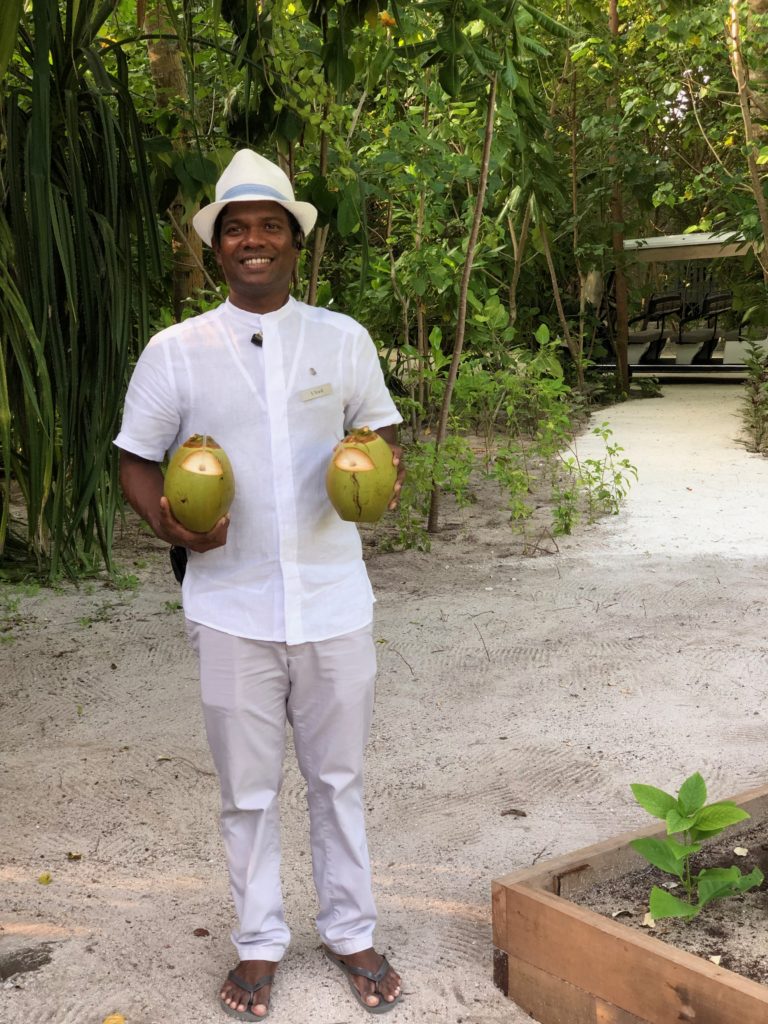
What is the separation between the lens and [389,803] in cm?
333

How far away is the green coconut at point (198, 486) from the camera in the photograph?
1987 mm

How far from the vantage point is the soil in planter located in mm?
2178

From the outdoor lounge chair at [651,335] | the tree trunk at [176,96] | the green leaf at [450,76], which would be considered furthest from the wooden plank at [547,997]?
the outdoor lounge chair at [651,335]

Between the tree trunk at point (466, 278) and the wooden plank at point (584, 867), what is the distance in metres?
3.57

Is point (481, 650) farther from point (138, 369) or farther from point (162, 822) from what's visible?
point (138, 369)

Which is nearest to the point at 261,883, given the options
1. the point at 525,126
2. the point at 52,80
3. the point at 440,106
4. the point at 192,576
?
the point at 192,576

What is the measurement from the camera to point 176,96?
477 centimetres

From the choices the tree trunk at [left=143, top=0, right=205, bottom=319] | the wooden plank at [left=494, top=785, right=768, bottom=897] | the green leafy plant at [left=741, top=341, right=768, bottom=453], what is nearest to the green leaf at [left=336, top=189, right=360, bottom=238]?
the tree trunk at [left=143, top=0, right=205, bottom=319]

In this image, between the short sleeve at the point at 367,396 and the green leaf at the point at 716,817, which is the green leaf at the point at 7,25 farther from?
the green leaf at the point at 716,817

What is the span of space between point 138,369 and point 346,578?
54cm

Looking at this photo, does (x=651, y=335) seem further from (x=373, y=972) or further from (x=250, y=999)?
(x=250, y=999)

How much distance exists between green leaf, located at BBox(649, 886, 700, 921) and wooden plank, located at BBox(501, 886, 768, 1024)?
0.08 m

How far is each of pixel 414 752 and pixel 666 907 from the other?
1605 mm

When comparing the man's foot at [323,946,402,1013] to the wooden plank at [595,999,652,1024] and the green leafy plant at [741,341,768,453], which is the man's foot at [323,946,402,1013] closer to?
the wooden plank at [595,999,652,1024]
